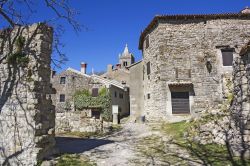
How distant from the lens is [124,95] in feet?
114

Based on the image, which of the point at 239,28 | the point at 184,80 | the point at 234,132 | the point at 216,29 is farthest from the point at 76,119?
the point at 239,28

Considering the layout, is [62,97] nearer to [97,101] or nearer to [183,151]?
[97,101]

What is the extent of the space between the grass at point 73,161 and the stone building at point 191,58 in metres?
13.2

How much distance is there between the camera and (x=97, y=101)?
2980 centimetres

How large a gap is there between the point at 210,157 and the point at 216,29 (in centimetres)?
1633

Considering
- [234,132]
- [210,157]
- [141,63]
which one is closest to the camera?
[210,157]

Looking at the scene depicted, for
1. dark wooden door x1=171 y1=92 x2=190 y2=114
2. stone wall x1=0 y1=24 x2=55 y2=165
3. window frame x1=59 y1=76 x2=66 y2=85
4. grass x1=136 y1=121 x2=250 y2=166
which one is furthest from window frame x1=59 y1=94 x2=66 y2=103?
stone wall x1=0 y1=24 x2=55 y2=165

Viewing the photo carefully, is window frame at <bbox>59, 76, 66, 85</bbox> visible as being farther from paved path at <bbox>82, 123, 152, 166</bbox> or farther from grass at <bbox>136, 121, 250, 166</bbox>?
paved path at <bbox>82, 123, 152, 166</bbox>

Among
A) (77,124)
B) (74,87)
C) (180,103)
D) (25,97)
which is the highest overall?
(74,87)

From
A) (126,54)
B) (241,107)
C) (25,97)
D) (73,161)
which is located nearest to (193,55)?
(241,107)

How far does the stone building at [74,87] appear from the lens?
30720 millimetres

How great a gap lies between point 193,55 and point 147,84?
5310 millimetres

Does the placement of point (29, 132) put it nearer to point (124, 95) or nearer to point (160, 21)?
point (160, 21)

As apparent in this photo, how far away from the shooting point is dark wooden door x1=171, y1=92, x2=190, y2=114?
21.1m
